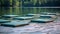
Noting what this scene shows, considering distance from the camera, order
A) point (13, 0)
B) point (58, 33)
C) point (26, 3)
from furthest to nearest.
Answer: point (26, 3) → point (13, 0) → point (58, 33)

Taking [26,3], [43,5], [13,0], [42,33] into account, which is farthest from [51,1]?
[42,33]

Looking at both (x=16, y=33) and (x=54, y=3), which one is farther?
(x=54, y=3)

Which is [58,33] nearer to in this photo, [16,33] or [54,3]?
[16,33]

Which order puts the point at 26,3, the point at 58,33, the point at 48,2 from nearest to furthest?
1. the point at 58,33
2. the point at 26,3
3. the point at 48,2

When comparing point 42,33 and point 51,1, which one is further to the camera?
point 51,1

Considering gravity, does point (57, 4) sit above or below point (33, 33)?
below

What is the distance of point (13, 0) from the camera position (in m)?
10.2

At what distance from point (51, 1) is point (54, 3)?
0.32m

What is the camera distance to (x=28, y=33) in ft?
5.51

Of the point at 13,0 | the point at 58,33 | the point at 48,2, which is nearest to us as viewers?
the point at 58,33

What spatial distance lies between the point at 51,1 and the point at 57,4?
61cm

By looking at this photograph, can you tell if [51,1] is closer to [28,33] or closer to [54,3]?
[54,3]

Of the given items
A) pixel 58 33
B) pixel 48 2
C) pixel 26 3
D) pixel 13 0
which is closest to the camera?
pixel 58 33

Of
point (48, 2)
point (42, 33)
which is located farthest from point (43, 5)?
point (42, 33)
